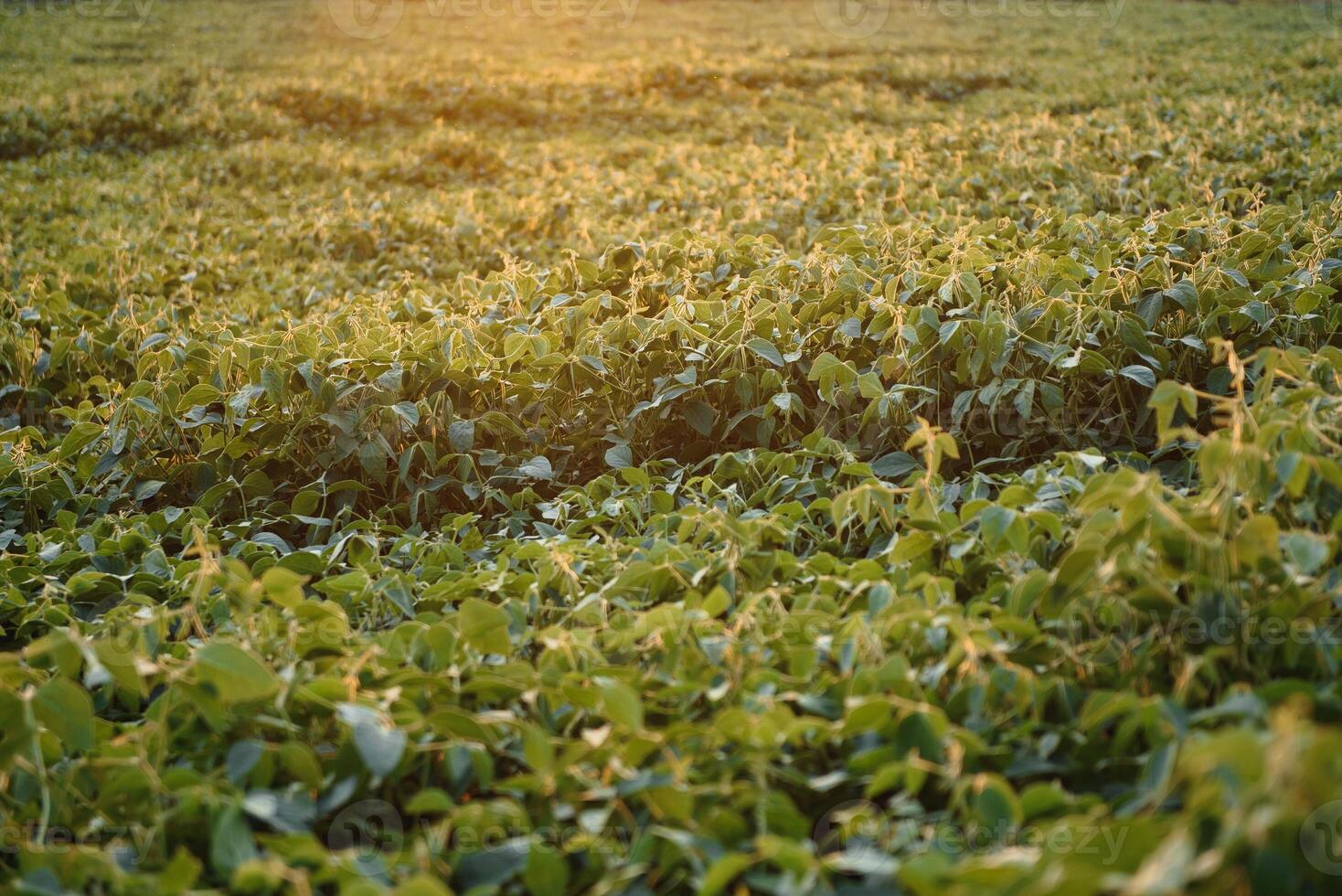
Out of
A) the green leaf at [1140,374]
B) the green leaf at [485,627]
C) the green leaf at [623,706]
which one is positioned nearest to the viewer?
the green leaf at [623,706]

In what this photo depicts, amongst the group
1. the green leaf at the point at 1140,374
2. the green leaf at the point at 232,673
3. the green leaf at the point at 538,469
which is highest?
the green leaf at the point at 1140,374

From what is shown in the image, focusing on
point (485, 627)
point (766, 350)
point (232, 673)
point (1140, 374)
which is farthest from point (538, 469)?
point (1140, 374)

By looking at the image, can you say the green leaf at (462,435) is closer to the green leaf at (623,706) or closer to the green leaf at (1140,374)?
the green leaf at (623,706)

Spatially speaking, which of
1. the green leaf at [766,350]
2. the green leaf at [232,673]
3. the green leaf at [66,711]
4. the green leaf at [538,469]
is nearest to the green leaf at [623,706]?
the green leaf at [232,673]

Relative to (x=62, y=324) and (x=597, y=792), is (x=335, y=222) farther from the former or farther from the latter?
(x=597, y=792)

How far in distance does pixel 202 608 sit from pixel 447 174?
542 cm

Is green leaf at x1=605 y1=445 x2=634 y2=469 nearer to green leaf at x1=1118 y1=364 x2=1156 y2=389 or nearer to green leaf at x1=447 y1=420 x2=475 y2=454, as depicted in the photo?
green leaf at x1=447 y1=420 x2=475 y2=454

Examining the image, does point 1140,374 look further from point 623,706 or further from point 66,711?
point 66,711

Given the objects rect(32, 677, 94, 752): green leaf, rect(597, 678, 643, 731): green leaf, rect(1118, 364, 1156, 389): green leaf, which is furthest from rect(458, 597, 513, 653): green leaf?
rect(1118, 364, 1156, 389): green leaf

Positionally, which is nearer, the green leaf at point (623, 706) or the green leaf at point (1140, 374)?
the green leaf at point (623, 706)

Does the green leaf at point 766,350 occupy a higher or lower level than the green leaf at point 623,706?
higher

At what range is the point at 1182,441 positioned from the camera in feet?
7.31

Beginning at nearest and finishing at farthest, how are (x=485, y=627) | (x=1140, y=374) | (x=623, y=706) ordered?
(x=623, y=706)
(x=485, y=627)
(x=1140, y=374)

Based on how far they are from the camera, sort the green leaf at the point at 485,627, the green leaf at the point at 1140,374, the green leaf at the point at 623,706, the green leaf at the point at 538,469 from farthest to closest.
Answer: the green leaf at the point at 538,469 < the green leaf at the point at 1140,374 < the green leaf at the point at 485,627 < the green leaf at the point at 623,706
